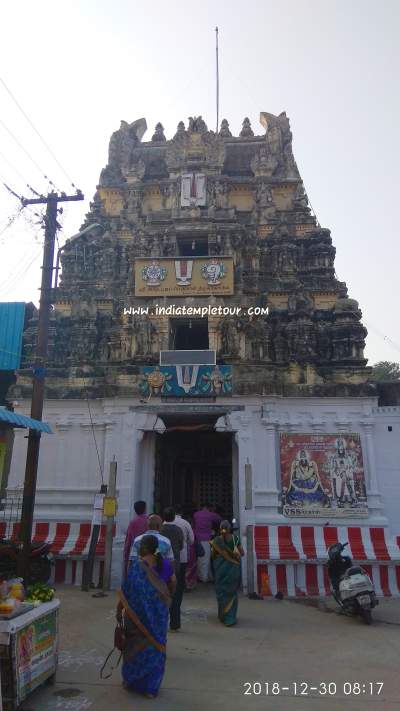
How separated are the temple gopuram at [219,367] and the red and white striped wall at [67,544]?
0.34 m

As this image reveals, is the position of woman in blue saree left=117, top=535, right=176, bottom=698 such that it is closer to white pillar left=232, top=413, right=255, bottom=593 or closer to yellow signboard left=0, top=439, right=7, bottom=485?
white pillar left=232, top=413, right=255, bottom=593

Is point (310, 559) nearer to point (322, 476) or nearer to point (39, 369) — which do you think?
point (322, 476)

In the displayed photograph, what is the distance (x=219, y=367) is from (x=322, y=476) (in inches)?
155

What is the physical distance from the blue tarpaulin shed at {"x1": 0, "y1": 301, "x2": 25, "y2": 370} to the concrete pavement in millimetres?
9686

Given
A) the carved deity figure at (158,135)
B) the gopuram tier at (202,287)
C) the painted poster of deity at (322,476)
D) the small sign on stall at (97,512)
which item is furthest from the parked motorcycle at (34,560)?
the carved deity figure at (158,135)

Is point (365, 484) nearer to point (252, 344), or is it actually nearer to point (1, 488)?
point (252, 344)

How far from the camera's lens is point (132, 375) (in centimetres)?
1433

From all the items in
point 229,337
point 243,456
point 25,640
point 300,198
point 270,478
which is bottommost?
point 25,640

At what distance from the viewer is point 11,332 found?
60.1ft

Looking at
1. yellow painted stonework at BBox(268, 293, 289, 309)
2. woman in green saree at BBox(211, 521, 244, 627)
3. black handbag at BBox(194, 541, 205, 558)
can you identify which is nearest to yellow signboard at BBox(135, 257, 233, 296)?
yellow painted stonework at BBox(268, 293, 289, 309)

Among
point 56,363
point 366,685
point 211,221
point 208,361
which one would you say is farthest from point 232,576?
point 211,221

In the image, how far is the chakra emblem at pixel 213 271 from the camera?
15.4 m

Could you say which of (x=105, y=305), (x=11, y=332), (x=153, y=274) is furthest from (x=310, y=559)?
(x=11, y=332)

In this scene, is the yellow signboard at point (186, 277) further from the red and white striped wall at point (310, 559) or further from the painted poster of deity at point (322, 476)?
the red and white striped wall at point (310, 559)
